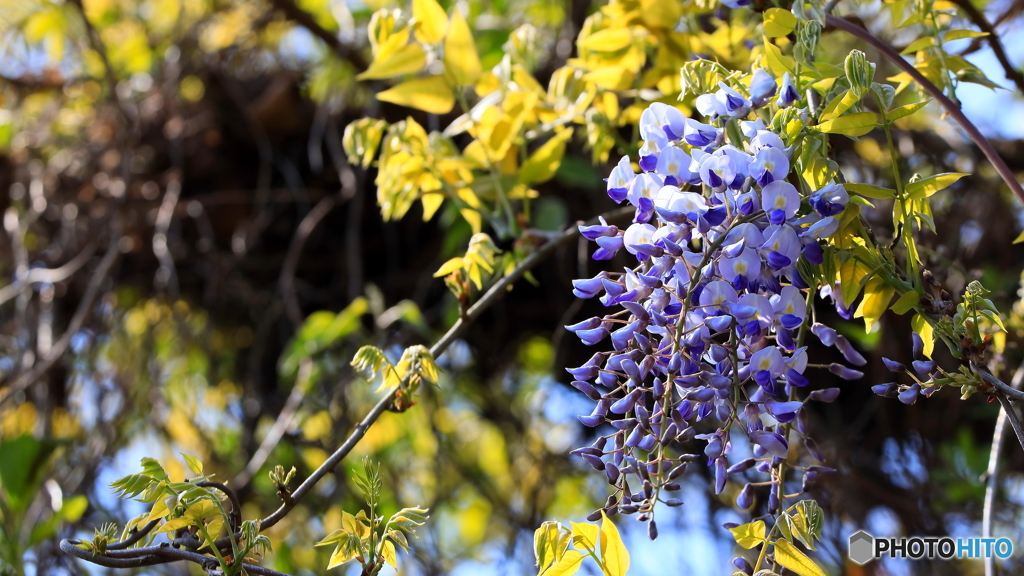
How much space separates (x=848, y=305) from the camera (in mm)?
519

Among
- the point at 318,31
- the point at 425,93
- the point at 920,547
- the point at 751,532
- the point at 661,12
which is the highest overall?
the point at 661,12

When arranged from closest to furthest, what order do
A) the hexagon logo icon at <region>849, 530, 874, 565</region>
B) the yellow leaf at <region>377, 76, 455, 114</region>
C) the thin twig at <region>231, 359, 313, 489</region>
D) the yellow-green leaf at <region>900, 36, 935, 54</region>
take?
the yellow-green leaf at <region>900, 36, 935, 54</region> < the yellow leaf at <region>377, 76, 455, 114</region> < the hexagon logo icon at <region>849, 530, 874, 565</region> < the thin twig at <region>231, 359, 313, 489</region>

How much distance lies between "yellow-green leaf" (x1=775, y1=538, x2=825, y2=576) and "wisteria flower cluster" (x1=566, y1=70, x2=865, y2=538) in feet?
0.14

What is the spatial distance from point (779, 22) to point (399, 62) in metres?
0.37

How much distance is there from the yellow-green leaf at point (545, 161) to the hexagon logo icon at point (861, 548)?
0.61 m

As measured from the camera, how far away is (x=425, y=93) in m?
0.80

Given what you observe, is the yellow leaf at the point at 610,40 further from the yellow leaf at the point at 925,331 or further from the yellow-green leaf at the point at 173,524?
the yellow-green leaf at the point at 173,524

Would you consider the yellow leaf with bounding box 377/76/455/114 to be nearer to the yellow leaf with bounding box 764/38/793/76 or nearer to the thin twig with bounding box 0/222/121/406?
the yellow leaf with bounding box 764/38/793/76

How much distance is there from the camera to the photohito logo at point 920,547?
2.81 ft

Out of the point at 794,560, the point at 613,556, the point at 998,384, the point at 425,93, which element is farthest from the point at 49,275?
the point at 998,384

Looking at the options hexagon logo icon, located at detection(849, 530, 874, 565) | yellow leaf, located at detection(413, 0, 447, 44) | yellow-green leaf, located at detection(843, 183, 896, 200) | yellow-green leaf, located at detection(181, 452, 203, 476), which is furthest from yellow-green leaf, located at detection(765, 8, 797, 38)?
hexagon logo icon, located at detection(849, 530, 874, 565)

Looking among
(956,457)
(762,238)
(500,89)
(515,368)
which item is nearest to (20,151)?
(515,368)

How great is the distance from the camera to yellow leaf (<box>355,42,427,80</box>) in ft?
2.50

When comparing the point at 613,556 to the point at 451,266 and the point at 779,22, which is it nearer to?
the point at 451,266
